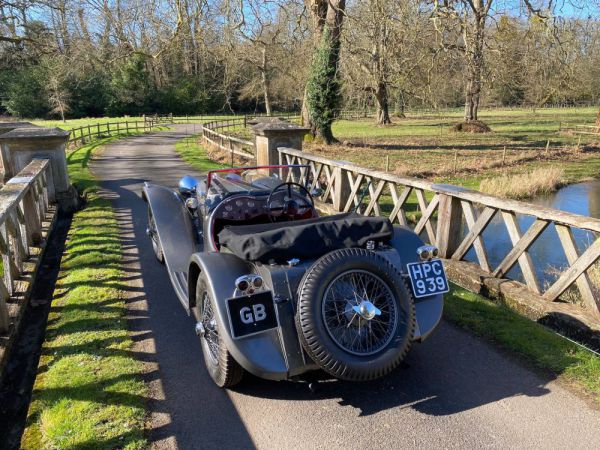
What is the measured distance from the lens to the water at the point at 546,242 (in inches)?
334

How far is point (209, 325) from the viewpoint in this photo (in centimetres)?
340

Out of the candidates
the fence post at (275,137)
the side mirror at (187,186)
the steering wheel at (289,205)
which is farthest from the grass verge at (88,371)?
the fence post at (275,137)

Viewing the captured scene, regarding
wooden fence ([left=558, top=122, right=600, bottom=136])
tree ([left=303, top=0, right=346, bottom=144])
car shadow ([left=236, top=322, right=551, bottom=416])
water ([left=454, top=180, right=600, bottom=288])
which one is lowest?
water ([left=454, top=180, right=600, bottom=288])

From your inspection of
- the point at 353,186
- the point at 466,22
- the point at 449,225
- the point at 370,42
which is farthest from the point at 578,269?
the point at 370,42

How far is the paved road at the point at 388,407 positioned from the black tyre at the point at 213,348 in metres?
0.12

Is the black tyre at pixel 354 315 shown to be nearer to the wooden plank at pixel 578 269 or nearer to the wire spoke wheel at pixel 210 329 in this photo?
the wire spoke wheel at pixel 210 329

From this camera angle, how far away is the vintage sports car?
114 inches

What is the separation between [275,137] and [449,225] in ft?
18.6

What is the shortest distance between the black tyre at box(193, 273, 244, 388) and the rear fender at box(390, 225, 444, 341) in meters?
1.24

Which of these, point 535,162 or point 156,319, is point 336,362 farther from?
point 535,162

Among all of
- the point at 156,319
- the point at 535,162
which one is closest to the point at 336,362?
the point at 156,319

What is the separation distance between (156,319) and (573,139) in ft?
102

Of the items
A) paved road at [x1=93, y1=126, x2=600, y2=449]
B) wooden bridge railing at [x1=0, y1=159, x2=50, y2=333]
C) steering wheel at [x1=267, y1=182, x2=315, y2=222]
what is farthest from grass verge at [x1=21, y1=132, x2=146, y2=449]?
steering wheel at [x1=267, y1=182, x2=315, y2=222]

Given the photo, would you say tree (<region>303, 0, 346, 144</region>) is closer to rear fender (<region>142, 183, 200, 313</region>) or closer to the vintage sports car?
rear fender (<region>142, 183, 200, 313</region>)
